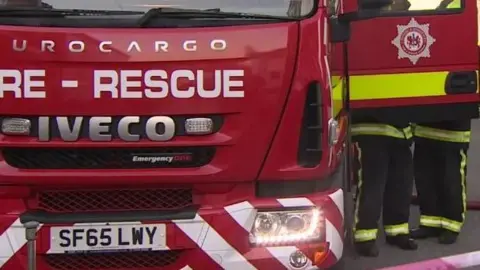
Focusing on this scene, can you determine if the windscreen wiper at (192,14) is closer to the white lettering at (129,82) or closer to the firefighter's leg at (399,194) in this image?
the white lettering at (129,82)

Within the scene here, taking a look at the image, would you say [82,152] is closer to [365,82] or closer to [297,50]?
[297,50]

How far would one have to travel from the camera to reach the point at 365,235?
5215 mm

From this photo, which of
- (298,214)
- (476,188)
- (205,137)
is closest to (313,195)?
(298,214)

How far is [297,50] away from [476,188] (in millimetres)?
4789

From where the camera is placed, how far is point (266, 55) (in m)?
3.44

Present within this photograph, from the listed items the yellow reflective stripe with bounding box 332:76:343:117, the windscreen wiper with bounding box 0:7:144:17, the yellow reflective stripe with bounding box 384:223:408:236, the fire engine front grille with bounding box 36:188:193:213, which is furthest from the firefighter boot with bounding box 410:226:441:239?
the windscreen wiper with bounding box 0:7:144:17

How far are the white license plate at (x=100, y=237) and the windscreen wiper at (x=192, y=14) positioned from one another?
2.94ft

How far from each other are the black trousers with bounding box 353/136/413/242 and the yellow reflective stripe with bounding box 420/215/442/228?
1.07 ft

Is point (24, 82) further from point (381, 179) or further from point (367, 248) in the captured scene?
point (367, 248)

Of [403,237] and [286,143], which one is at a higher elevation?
[286,143]

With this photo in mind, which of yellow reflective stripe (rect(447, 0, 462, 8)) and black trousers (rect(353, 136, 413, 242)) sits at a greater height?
yellow reflective stripe (rect(447, 0, 462, 8))

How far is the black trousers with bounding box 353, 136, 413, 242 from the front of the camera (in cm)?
511

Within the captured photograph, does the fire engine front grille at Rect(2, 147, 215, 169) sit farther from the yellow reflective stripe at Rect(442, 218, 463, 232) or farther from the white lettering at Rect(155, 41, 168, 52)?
the yellow reflective stripe at Rect(442, 218, 463, 232)

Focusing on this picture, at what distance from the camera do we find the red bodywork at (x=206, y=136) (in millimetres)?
3381
